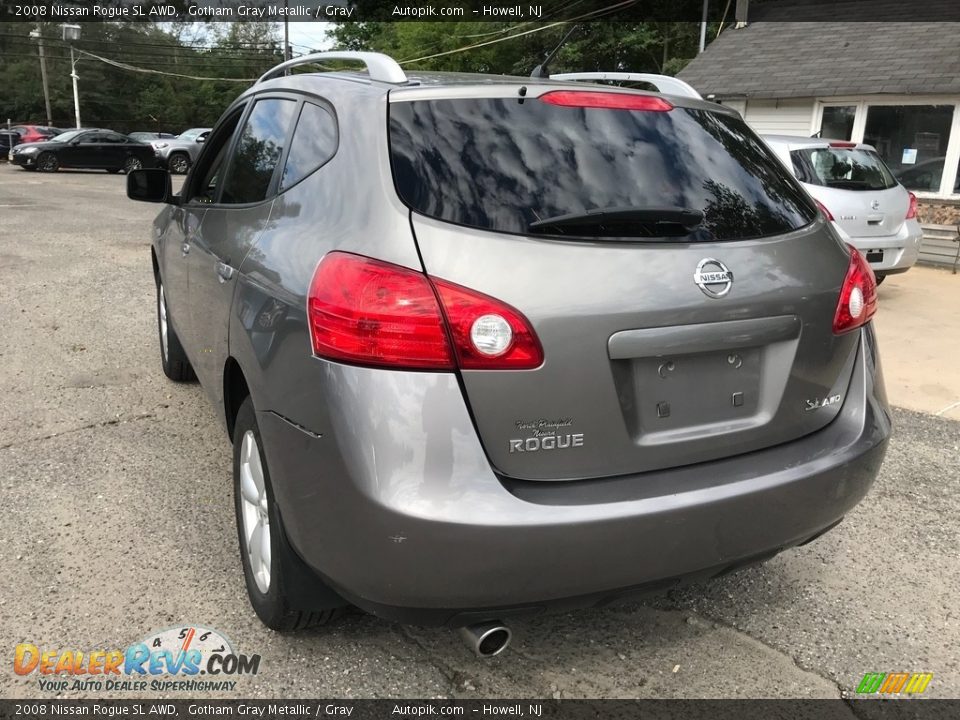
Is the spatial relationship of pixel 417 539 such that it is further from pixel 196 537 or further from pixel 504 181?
pixel 196 537

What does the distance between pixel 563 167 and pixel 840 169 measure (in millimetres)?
7386

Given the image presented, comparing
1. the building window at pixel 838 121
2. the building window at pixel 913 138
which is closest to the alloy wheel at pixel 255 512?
the building window at pixel 913 138

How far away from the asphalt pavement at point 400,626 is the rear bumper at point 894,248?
13.0 ft

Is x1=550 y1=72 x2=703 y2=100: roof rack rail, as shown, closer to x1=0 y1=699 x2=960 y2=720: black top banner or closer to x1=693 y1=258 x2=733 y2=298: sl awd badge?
x1=693 y1=258 x2=733 y2=298: sl awd badge

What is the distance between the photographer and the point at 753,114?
15.1 m

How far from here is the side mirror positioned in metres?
4.11

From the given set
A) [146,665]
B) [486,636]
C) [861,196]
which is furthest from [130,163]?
[486,636]

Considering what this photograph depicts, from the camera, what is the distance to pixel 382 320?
1.89 m

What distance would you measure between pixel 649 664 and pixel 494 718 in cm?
54

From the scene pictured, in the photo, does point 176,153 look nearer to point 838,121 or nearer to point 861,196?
point 838,121

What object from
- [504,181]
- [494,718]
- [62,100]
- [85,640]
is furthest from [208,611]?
[62,100]

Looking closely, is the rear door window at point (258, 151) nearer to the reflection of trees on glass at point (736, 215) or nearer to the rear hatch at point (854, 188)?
the reflection of trees on glass at point (736, 215)

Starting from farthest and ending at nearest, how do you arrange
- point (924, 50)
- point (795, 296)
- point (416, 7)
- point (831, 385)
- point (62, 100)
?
point (62, 100) → point (416, 7) → point (924, 50) → point (831, 385) → point (795, 296)

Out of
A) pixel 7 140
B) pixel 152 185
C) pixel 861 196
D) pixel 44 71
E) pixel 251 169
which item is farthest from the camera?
pixel 44 71
